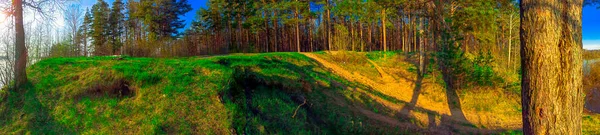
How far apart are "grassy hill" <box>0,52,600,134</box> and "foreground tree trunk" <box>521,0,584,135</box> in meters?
4.24

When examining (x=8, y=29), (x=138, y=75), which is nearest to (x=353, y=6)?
(x=138, y=75)

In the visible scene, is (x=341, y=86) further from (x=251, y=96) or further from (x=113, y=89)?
(x=113, y=89)

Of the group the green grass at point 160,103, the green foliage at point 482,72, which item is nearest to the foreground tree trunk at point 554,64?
the green grass at point 160,103

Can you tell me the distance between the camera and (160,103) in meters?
6.49

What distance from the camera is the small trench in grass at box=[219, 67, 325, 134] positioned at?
6.30 m

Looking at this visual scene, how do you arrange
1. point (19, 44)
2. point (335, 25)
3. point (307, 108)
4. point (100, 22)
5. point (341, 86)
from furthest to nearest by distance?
point (100, 22), point (335, 25), point (341, 86), point (307, 108), point (19, 44)

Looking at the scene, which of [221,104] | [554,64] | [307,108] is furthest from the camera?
[307,108]

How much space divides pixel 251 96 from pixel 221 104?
1188mm

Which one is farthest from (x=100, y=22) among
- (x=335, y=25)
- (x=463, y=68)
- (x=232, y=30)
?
(x=463, y=68)

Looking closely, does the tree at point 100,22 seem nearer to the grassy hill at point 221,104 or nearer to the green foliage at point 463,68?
the grassy hill at point 221,104

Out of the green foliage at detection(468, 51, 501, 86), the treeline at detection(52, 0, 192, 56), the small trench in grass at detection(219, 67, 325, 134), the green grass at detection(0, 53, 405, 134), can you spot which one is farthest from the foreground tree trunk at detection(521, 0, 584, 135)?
the treeline at detection(52, 0, 192, 56)

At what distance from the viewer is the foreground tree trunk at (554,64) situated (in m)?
3.18

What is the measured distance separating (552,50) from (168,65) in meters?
7.97

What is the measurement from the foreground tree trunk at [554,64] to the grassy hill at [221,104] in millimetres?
4236
